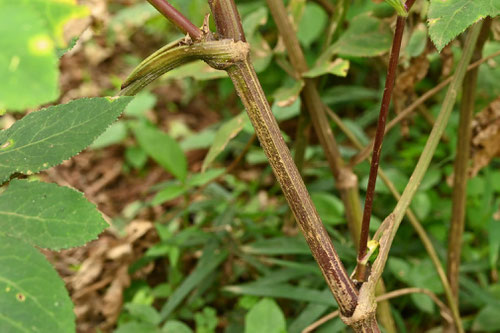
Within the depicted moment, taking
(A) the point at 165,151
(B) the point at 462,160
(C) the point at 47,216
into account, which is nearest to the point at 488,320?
(B) the point at 462,160

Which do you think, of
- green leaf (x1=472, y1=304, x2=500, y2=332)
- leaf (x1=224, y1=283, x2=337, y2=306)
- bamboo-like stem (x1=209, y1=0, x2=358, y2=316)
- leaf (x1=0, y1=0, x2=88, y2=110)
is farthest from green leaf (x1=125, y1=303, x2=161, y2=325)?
leaf (x1=0, y1=0, x2=88, y2=110)

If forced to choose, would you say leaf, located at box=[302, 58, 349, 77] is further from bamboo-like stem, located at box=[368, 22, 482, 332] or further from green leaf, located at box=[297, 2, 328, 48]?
green leaf, located at box=[297, 2, 328, 48]

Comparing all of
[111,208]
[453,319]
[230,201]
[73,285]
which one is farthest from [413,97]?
[111,208]

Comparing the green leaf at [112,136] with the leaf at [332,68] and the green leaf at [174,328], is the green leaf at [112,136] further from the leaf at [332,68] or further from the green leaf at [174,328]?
the leaf at [332,68]

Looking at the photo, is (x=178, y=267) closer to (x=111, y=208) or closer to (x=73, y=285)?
(x=73, y=285)

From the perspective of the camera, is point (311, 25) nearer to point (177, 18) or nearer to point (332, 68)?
point (332, 68)

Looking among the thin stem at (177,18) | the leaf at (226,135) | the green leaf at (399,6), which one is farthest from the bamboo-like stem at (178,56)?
the leaf at (226,135)
